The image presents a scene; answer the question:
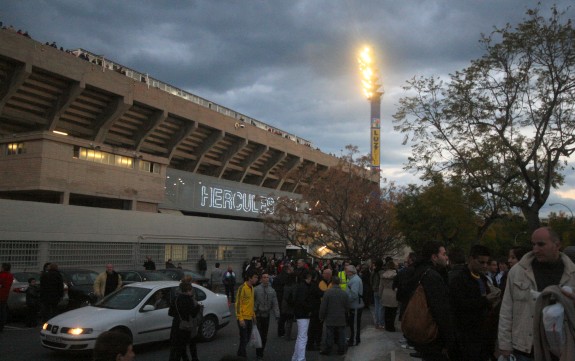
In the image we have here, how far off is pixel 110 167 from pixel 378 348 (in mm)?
22314

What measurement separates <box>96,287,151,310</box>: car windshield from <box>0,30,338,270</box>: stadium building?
1350 cm

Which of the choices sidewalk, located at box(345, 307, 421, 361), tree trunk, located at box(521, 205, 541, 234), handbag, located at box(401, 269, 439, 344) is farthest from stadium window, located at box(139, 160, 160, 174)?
handbag, located at box(401, 269, 439, 344)

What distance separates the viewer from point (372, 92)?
7912 cm

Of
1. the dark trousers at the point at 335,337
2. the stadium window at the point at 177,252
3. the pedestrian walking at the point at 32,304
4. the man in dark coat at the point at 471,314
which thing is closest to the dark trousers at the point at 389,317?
the dark trousers at the point at 335,337

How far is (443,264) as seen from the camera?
5277mm

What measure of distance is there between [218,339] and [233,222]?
84.4ft

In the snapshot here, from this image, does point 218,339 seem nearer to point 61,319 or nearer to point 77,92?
point 61,319

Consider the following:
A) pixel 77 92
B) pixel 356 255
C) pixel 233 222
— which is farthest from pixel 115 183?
pixel 356 255

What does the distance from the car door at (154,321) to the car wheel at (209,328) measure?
97 cm

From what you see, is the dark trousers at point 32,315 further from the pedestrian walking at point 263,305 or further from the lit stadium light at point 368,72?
the lit stadium light at point 368,72

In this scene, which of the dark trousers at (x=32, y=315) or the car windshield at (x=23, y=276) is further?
the car windshield at (x=23, y=276)

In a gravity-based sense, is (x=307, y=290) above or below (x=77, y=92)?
below

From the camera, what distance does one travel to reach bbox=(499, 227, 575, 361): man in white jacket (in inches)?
153

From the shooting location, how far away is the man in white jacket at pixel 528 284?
389cm
